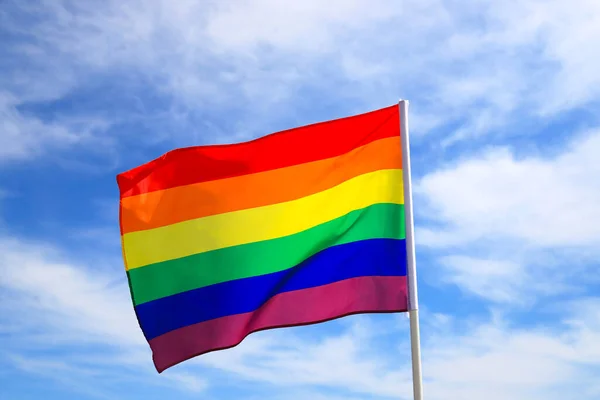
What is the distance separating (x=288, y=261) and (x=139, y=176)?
3247 millimetres

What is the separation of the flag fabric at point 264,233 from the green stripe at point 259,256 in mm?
19

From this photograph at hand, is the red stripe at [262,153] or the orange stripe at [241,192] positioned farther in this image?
the orange stripe at [241,192]

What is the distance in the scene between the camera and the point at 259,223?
14312mm

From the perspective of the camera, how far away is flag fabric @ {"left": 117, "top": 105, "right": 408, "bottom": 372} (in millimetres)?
13172

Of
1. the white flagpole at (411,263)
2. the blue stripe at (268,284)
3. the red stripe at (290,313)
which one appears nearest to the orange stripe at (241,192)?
the white flagpole at (411,263)

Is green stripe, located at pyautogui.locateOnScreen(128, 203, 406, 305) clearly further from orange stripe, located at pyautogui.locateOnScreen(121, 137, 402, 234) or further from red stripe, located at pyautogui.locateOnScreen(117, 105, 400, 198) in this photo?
red stripe, located at pyautogui.locateOnScreen(117, 105, 400, 198)

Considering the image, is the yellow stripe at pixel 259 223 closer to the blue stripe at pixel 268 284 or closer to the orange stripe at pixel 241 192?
the orange stripe at pixel 241 192

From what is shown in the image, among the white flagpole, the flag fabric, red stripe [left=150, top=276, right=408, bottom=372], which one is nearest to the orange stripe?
the flag fabric

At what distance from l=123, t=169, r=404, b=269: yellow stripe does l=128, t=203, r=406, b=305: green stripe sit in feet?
0.37

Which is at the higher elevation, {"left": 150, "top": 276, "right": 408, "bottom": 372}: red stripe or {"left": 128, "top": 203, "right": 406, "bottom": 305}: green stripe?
{"left": 128, "top": 203, "right": 406, "bottom": 305}: green stripe

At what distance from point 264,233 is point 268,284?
3.26ft

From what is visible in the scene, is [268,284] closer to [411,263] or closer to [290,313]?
[290,313]

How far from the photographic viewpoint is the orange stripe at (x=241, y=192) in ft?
45.0

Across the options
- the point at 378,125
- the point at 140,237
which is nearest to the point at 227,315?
the point at 140,237
